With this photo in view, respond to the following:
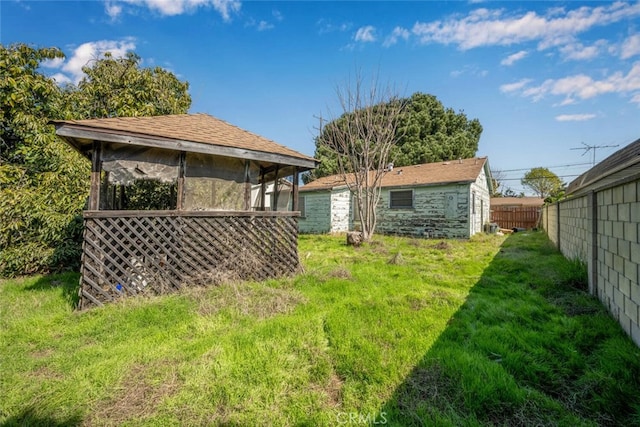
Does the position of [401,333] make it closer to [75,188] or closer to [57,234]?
[57,234]

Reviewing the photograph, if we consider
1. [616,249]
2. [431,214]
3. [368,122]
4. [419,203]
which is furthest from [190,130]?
[431,214]

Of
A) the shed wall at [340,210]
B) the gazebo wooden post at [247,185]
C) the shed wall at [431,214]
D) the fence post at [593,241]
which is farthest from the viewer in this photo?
the shed wall at [340,210]

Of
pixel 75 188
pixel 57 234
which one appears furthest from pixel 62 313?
pixel 75 188

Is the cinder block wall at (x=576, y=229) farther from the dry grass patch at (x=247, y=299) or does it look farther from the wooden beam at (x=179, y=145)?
the wooden beam at (x=179, y=145)

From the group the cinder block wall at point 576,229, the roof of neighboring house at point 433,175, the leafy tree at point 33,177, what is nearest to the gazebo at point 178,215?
the leafy tree at point 33,177

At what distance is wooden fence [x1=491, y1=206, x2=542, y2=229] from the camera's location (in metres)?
17.4

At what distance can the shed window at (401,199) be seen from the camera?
13064 mm

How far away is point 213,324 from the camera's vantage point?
3.18 metres

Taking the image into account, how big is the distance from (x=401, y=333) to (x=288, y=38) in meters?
8.47

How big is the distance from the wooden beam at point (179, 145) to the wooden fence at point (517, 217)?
18.1 meters

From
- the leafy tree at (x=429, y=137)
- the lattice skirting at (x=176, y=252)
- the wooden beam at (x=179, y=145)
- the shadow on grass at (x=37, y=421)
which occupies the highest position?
the leafy tree at (x=429, y=137)

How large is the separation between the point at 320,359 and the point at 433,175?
12344 millimetres

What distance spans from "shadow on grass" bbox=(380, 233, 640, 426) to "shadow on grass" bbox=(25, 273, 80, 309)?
15.0ft

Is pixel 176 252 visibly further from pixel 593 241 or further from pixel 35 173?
pixel 593 241
